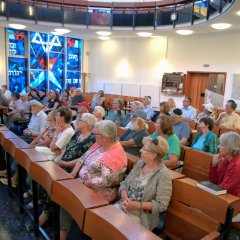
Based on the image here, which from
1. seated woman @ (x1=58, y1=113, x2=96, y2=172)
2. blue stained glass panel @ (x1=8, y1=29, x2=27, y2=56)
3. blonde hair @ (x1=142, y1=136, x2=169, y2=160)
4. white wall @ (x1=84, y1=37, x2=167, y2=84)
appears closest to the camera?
blonde hair @ (x1=142, y1=136, x2=169, y2=160)

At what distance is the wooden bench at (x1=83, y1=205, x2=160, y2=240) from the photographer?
1.35 meters

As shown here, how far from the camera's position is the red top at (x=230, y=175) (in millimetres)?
2137

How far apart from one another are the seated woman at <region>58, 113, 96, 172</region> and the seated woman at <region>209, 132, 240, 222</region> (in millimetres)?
1273

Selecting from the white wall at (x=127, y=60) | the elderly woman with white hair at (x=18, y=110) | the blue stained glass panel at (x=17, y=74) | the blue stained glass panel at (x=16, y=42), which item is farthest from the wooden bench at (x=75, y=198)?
the blue stained glass panel at (x=16, y=42)

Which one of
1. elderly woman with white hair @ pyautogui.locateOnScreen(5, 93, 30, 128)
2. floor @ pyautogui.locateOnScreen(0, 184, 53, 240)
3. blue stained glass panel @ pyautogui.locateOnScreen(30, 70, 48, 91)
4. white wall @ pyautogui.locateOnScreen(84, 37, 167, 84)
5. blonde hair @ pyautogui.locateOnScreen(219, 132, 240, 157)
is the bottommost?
floor @ pyautogui.locateOnScreen(0, 184, 53, 240)

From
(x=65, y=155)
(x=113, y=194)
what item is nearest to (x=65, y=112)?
(x=65, y=155)

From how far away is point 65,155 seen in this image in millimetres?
3018

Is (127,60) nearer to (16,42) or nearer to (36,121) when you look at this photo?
(16,42)

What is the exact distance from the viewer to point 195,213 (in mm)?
1905

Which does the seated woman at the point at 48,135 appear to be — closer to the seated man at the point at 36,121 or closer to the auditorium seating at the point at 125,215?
the seated man at the point at 36,121

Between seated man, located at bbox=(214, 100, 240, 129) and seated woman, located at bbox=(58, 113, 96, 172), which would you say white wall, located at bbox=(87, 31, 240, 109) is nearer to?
seated man, located at bbox=(214, 100, 240, 129)

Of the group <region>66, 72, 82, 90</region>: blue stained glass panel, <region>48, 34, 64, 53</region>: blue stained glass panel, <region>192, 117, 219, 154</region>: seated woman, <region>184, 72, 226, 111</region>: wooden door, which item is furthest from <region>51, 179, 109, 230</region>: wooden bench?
<region>66, 72, 82, 90</region>: blue stained glass panel

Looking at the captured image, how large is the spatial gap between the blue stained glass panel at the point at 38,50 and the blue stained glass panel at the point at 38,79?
22 centimetres

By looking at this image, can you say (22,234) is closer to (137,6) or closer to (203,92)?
(203,92)
